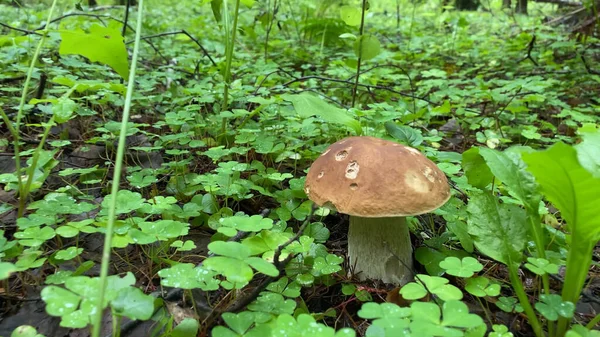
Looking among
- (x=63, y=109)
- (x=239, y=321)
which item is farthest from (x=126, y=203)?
(x=239, y=321)

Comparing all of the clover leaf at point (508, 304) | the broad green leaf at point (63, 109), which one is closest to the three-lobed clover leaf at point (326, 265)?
the clover leaf at point (508, 304)

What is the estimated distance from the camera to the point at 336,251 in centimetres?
188

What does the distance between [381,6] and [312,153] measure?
1330 cm

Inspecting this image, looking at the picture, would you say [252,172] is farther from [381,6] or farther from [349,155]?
[381,6]

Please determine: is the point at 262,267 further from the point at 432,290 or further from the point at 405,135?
the point at 405,135

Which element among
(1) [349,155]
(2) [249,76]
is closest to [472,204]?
(1) [349,155]

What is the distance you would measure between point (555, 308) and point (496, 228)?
13.7 inches

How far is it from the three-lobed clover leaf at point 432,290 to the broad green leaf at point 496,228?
0.25 metres

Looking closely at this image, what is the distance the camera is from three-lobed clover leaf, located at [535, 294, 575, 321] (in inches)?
47.7

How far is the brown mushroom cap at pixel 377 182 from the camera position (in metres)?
1.44

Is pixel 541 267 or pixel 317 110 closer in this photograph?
pixel 541 267

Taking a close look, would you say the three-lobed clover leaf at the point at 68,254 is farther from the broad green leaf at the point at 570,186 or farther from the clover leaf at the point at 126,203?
the broad green leaf at the point at 570,186

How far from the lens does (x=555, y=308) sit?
123cm

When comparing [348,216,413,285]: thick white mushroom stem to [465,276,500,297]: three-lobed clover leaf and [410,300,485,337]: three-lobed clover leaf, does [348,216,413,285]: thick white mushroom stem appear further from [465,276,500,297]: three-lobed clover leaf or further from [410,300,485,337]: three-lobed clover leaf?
[410,300,485,337]: three-lobed clover leaf
